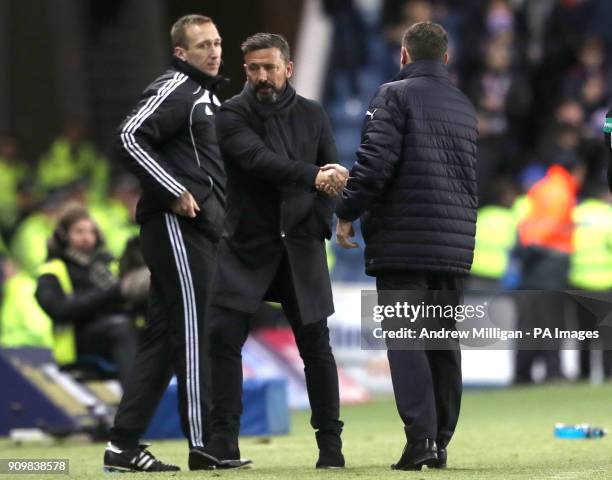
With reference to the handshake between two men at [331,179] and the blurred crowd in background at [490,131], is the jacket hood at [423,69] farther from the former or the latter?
the blurred crowd in background at [490,131]

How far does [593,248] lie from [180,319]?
982 cm

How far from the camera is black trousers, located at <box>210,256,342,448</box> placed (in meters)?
9.59

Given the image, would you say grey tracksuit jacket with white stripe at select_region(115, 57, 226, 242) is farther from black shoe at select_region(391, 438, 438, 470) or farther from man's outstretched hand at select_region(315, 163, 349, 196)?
black shoe at select_region(391, 438, 438, 470)

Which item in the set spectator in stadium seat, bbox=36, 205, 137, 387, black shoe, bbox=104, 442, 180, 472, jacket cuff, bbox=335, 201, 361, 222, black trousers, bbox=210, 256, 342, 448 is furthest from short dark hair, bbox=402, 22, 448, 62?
spectator in stadium seat, bbox=36, 205, 137, 387

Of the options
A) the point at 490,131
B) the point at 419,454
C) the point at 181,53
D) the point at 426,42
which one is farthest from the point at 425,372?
the point at 490,131

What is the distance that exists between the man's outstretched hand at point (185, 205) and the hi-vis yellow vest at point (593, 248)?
975 centimetres

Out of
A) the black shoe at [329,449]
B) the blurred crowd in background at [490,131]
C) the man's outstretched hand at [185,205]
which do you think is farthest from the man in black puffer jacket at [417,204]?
the blurred crowd in background at [490,131]

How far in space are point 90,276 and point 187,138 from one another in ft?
11.8

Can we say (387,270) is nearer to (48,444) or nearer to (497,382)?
(48,444)

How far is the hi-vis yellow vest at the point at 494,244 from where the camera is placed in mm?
19516

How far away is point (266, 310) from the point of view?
19781mm

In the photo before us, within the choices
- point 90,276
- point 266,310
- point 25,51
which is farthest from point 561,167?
point 25,51

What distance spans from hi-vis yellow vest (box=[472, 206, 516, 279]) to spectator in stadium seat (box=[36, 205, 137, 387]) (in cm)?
682

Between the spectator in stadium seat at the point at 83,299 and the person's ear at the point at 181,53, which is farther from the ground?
the person's ear at the point at 181,53
